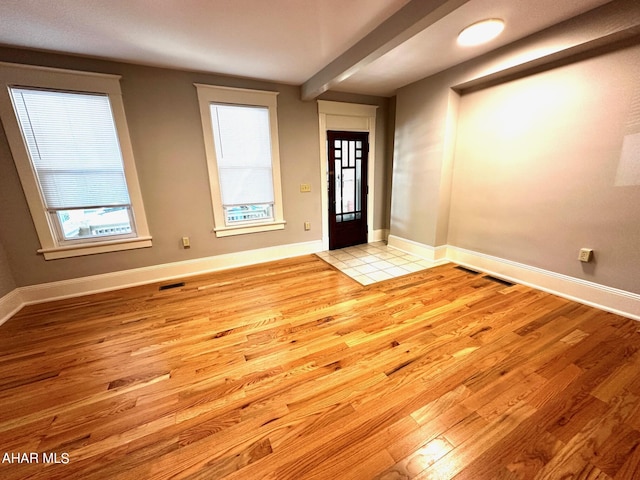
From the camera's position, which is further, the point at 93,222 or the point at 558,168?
the point at 93,222

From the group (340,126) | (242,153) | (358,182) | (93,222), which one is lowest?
(93,222)

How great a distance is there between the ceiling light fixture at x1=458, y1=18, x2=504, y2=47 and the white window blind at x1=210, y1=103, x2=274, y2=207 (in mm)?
2416

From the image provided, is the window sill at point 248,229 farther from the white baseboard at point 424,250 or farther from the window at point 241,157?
the white baseboard at point 424,250

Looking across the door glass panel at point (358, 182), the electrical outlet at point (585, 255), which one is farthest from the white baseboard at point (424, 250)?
the electrical outlet at point (585, 255)

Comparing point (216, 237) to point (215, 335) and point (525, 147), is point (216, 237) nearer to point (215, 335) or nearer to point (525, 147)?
point (215, 335)

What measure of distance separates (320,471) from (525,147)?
3432 mm

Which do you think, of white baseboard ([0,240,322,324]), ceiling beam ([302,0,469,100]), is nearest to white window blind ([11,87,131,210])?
white baseboard ([0,240,322,324])

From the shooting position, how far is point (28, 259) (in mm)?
2680

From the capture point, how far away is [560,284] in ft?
8.38

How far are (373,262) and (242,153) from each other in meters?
2.48

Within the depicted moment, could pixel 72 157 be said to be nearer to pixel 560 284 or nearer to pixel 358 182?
pixel 358 182

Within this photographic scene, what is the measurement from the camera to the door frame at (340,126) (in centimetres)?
389

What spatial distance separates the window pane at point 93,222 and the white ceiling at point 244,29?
1.61m

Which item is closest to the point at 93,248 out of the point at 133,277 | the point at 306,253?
the point at 133,277
